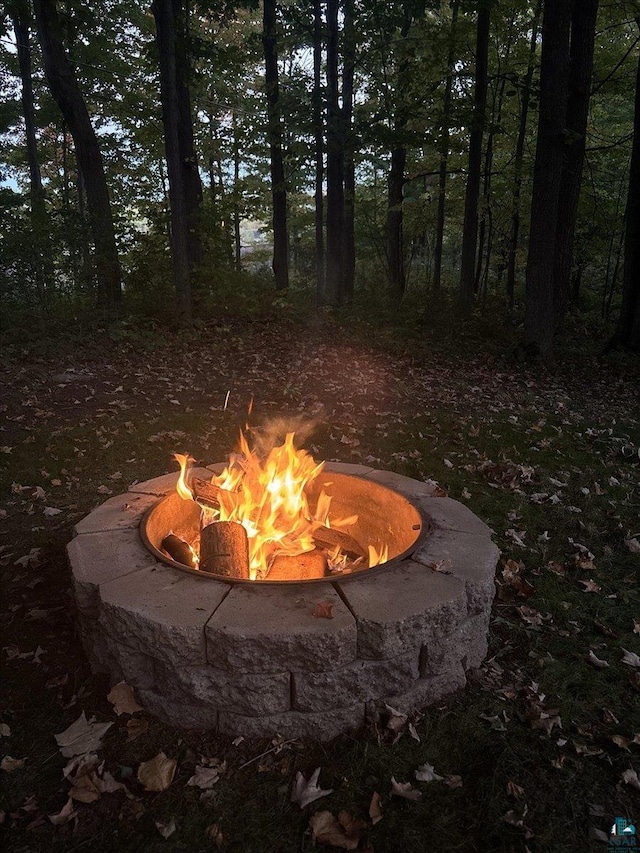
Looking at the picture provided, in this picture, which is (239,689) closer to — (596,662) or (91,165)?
(596,662)

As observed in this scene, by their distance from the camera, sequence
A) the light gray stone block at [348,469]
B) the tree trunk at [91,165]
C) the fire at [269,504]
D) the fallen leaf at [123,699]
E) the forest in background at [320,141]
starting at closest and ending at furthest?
1. the fallen leaf at [123,699]
2. the fire at [269,504]
3. the light gray stone block at [348,469]
4. the forest in background at [320,141]
5. the tree trunk at [91,165]

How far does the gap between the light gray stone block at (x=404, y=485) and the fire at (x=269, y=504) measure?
0.47 metres

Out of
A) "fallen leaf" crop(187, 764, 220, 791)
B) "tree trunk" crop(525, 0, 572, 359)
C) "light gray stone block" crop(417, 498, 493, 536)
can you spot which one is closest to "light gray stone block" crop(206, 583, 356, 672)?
"fallen leaf" crop(187, 764, 220, 791)

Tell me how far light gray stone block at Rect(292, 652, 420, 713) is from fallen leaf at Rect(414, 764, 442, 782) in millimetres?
331

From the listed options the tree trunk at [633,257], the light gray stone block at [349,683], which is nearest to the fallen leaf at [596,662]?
the light gray stone block at [349,683]

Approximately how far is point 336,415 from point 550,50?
7305mm

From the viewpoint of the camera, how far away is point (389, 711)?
8.02 ft

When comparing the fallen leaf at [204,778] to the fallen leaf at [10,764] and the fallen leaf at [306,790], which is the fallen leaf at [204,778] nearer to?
the fallen leaf at [306,790]

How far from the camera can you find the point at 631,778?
221 centimetres

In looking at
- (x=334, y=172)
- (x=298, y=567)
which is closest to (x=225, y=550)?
(x=298, y=567)

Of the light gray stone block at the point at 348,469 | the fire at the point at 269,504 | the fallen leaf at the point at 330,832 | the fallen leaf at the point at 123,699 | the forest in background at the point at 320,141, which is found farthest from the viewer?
the forest in background at the point at 320,141

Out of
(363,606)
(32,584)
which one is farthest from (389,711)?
(32,584)

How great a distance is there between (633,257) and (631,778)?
33.7ft

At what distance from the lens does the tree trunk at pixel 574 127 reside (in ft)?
32.8
